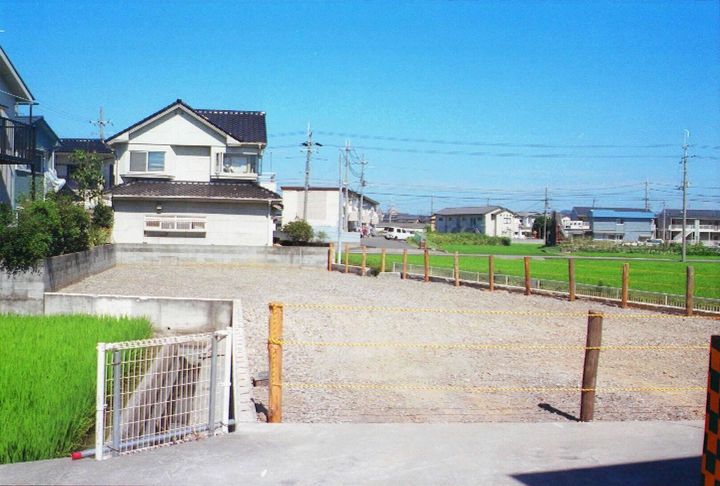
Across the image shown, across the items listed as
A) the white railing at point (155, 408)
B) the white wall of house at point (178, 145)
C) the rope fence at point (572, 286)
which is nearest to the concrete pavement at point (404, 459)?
the white railing at point (155, 408)

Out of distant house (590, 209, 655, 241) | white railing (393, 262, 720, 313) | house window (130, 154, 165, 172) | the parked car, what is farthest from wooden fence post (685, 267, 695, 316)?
distant house (590, 209, 655, 241)

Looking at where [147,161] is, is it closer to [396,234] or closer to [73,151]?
[73,151]

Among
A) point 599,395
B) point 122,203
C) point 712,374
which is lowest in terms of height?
point 599,395

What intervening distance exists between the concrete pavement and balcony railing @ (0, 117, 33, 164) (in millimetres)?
15627

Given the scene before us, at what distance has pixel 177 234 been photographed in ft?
99.6

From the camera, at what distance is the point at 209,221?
30.5 metres

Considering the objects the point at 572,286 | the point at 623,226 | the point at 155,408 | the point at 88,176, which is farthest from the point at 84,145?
the point at 623,226

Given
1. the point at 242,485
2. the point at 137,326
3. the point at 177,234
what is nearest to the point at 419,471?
the point at 242,485

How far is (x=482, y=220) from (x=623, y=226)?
18096 millimetres

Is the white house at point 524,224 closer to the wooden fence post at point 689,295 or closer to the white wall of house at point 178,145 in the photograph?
the white wall of house at point 178,145

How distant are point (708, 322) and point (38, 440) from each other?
14655 millimetres

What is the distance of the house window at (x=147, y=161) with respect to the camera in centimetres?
3170

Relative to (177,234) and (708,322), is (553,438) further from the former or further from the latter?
(177,234)

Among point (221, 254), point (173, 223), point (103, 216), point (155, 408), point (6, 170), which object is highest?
point (6, 170)
